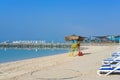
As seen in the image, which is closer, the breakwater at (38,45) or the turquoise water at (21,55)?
the turquoise water at (21,55)

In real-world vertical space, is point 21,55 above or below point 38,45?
below

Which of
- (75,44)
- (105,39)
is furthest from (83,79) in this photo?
(105,39)

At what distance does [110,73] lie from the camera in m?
9.08

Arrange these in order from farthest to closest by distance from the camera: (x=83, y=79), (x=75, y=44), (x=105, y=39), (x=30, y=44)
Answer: (x=30, y=44)
(x=105, y=39)
(x=75, y=44)
(x=83, y=79)

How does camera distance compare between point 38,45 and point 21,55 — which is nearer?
point 21,55

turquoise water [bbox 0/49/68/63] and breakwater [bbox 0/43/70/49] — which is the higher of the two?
breakwater [bbox 0/43/70/49]

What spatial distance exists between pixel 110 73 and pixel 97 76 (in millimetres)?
508

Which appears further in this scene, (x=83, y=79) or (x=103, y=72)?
(x=103, y=72)

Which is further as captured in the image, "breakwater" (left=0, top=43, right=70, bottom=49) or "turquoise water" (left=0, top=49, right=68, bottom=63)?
"breakwater" (left=0, top=43, right=70, bottom=49)

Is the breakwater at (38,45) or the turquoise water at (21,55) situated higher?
the breakwater at (38,45)

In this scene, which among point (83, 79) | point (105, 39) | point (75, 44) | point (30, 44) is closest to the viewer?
point (83, 79)

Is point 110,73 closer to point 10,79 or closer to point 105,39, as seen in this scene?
point 10,79

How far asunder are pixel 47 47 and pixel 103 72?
150 feet

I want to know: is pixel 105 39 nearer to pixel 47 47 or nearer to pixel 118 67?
pixel 47 47
